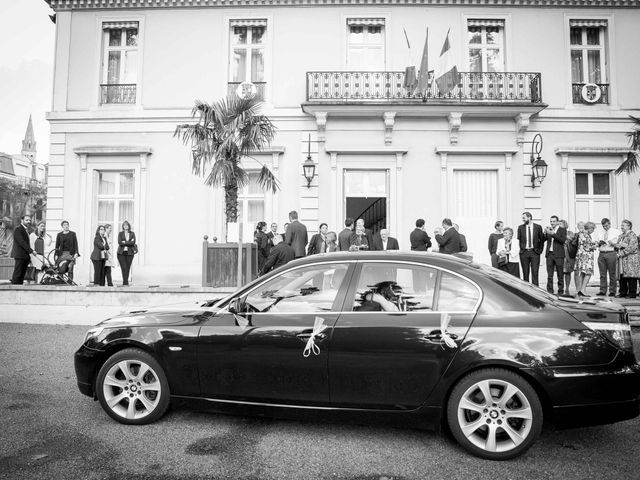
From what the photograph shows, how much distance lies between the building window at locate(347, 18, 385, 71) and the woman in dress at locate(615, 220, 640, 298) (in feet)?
27.7

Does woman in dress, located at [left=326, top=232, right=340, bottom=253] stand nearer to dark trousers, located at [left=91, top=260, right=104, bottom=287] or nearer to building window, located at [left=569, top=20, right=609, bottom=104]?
dark trousers, located at [left=91, top=260, right=104, bottom=287]

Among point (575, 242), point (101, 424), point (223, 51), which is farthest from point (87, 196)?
point (575, 242)

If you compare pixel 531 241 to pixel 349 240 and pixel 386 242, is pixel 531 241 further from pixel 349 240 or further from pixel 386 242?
pixel 349 240

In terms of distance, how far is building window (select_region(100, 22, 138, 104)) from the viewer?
14148 millimetres

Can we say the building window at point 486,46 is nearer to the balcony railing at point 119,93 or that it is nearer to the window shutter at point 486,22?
the window shutter at point 486,22

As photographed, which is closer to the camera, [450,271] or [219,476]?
[219,476]

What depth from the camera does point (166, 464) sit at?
301 centimetres

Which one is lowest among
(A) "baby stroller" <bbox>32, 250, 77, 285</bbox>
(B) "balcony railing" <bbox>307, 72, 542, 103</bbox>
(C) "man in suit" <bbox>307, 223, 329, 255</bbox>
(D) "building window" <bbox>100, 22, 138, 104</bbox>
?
(A) "baby stroller" <bbox>32, 250, 77, 285</bbox>

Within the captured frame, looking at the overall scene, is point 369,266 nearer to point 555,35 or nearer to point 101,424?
point 101,424

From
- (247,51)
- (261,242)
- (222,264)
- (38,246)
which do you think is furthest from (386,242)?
(38,246)

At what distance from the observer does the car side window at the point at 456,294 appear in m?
3.29

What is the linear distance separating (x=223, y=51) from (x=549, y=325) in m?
13.6

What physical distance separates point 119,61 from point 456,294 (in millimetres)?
15066

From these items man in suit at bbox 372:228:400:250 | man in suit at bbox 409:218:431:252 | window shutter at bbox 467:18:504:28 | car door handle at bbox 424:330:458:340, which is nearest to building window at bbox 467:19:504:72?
window shutter at bbox 467:18:504:28
